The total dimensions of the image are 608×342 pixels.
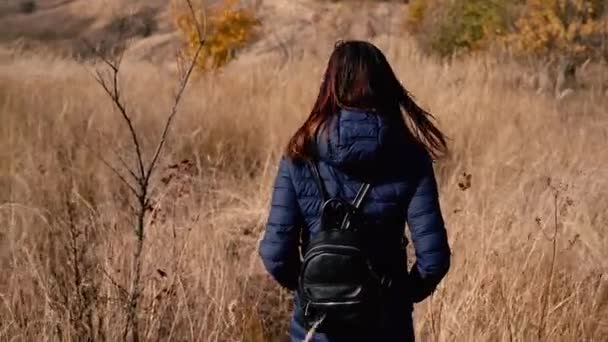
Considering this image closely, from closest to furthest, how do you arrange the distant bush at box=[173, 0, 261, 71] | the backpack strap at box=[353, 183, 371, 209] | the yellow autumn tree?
the backpack strap at box=[353, 183, 371, 209] < the distant bush at box=[173, 0, 261, 71] < the yellow autumn tree

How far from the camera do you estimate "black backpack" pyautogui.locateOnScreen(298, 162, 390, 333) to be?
8.11 ft

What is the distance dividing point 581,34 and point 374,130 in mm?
11260

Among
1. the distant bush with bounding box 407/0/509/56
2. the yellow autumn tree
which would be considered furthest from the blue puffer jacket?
the distant bush with bounding box 407/0/509/56

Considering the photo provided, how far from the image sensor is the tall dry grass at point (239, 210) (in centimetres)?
378

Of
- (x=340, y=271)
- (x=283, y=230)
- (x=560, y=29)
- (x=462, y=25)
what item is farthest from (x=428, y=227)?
(x=462, y=25)

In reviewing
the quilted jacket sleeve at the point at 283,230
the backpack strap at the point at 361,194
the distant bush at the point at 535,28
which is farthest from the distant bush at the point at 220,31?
the backpack strap at the point at 361,194

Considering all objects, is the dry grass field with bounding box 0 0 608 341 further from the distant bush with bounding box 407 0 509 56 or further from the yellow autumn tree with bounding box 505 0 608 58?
the distant bush with bounding box 407 0 509 56

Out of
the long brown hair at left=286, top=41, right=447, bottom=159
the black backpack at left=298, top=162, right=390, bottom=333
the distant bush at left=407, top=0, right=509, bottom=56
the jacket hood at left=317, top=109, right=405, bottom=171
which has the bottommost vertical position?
the distant bush at left=407, top=0, right=509, bottom=56

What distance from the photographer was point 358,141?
254 cm

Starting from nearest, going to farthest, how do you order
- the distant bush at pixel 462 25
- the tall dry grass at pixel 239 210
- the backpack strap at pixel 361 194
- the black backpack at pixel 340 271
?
1. the black backpack at pixel 340 271
2. the backpack strap at pixel 361 194
3. the tall dry grass at pixel 239 210
4. the distant bush at pixel 462 25

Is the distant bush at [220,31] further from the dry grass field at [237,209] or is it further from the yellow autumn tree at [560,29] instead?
the yellow autumn tree at [560,29]

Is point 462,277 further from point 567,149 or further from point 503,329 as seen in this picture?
point 567,149

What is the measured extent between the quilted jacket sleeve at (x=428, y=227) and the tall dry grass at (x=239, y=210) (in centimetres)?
84

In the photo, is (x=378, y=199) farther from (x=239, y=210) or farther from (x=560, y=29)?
(x=560, y=29)
